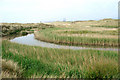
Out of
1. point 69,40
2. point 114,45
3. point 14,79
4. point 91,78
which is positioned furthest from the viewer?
point 69,40

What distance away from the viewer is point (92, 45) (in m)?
18.3

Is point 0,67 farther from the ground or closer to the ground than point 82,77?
farther from the ground

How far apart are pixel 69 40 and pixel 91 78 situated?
14.8 m

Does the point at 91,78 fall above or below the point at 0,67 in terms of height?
below

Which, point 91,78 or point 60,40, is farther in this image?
Result: point 60,40

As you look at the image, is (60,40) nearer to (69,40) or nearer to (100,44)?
(69,40)

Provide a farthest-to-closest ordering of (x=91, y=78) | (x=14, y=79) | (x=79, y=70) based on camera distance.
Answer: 1. (x=79, y=70)
2. (x=91, y=78)
3. (x=14, y=79)

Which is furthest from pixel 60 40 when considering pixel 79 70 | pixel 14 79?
pixel 14 79

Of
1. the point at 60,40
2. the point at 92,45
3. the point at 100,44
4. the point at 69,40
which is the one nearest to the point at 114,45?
the point at 100,44

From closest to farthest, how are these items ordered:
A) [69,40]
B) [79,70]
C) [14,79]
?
1. [14,79]
2. [79,70]
3. [69,40]

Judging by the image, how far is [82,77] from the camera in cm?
532

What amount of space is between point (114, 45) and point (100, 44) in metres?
1.84

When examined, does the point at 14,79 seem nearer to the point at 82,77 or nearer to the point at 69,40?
the point at 82,77

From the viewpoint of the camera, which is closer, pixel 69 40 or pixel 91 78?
pixel 91 78
